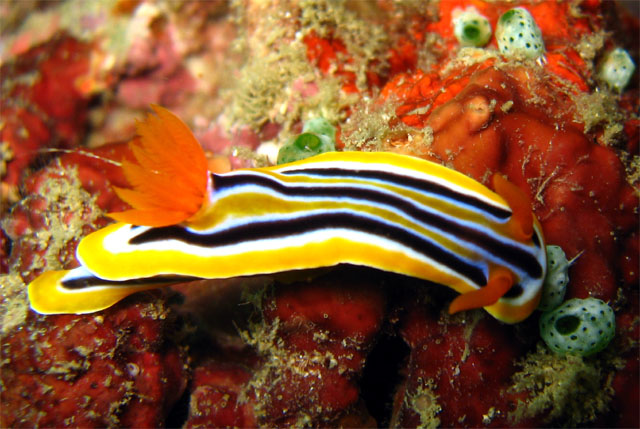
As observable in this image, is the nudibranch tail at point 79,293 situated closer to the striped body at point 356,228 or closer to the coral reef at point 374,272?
the coral reef at point 374,272

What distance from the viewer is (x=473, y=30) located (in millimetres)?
3240

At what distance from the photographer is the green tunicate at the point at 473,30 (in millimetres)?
3221

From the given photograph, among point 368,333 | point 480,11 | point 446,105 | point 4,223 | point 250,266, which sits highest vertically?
point 480,11

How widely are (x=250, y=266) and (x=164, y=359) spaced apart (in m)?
1.42

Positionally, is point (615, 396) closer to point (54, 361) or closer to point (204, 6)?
point (54, 361)

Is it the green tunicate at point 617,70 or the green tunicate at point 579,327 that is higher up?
the green tunicate at point 617,70

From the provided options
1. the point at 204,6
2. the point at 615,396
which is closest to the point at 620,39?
the point at 615,396

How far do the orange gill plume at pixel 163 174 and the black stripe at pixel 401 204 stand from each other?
A: 6.5 inches

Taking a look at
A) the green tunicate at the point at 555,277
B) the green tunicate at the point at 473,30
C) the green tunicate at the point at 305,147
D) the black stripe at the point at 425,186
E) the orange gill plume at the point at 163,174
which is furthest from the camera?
the green tunicate at the point at 473,30

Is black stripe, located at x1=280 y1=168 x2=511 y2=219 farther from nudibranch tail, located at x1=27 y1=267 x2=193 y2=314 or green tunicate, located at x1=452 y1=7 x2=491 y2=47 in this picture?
green tunicate, located at x1=452 y1=7 x2=491 y2=47

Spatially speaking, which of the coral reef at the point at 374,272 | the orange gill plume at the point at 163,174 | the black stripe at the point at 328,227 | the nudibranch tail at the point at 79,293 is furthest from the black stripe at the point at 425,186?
the nudibranch tail at the point at 79,293

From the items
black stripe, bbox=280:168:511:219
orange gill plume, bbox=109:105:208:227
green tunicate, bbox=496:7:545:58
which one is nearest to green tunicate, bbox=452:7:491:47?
green tunicate, bbox=496:7:545:58

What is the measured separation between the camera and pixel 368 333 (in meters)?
2.71

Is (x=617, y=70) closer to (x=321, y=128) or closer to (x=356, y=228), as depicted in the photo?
(x=321, y=128)
